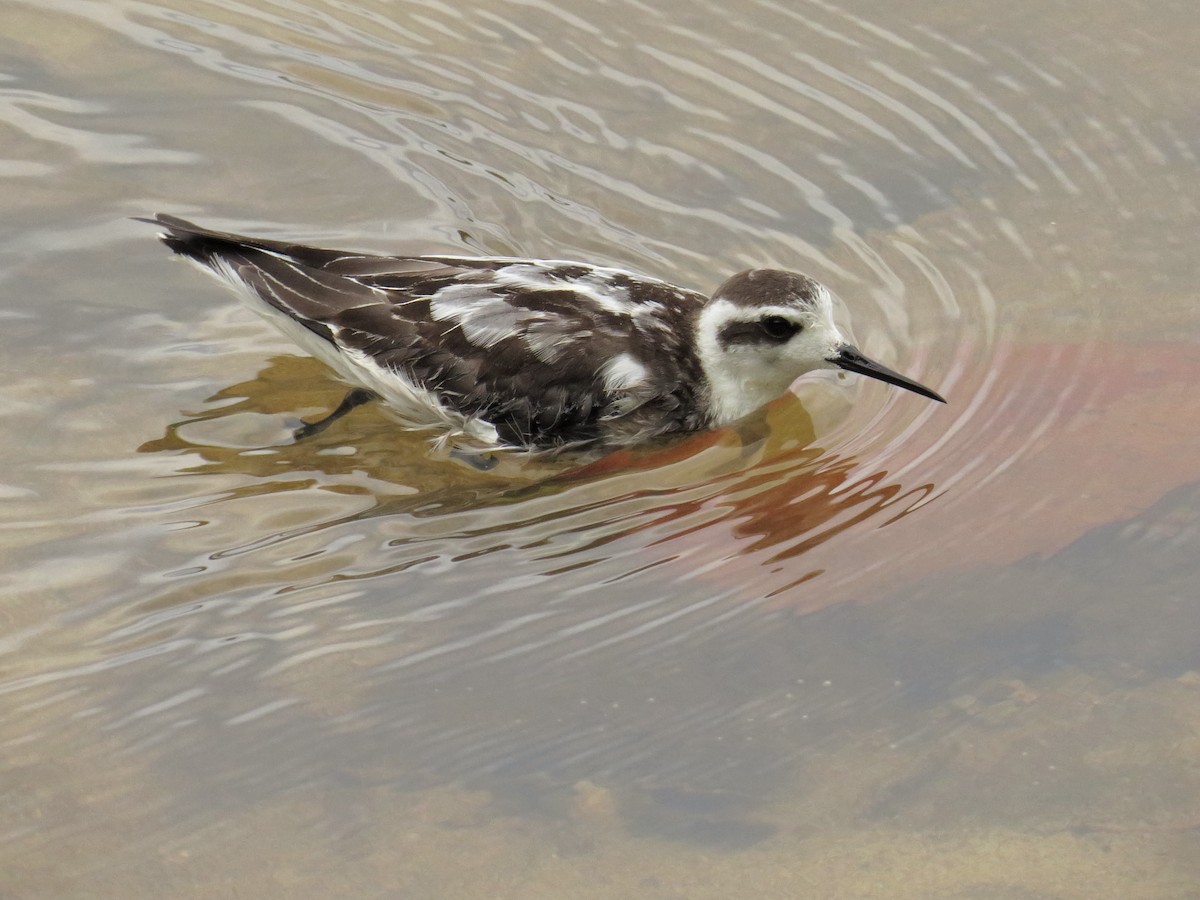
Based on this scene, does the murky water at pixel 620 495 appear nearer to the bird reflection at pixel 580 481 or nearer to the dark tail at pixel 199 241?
the bird reflection at pixel 580 481

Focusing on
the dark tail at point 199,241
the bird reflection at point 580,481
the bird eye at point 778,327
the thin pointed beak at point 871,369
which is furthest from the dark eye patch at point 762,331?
the dark tail at point 199,241

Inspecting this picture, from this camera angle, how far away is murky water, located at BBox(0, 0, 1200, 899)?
471cm

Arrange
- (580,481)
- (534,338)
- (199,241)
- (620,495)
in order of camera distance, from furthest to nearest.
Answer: (199,241) < (534,338) < (580,481) < (620,495)

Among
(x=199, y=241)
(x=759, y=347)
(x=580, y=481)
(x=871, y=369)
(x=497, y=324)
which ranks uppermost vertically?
(x=871, y=369)

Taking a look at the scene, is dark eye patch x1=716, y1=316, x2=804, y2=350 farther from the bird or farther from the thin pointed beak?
the thin pointed beak

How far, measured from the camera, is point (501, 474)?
6.83 metres

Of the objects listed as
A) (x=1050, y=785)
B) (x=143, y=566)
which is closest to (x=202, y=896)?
(x=143, y=566)

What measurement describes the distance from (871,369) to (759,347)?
52 centimetres

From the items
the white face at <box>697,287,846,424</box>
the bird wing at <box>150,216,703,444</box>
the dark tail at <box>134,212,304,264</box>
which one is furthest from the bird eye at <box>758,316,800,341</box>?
the dark tail at <box>134,212,304,264</box>

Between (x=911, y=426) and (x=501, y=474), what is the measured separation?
175cm

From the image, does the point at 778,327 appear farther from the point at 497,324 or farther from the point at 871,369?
the point at 497,324

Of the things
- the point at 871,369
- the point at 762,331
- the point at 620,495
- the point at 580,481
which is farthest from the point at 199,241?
the point at 871,369

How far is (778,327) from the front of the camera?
6.85 meters

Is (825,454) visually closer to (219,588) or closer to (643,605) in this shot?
(643,605)
